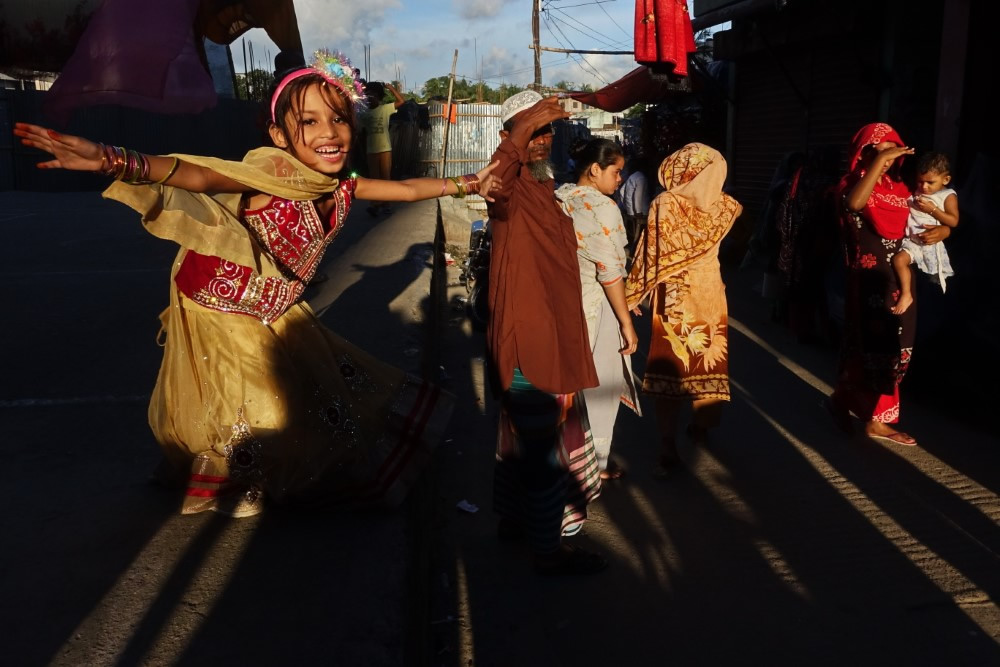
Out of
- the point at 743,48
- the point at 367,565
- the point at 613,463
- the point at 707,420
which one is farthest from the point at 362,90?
the point at 743,48

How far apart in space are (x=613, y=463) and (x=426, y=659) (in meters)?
1.89

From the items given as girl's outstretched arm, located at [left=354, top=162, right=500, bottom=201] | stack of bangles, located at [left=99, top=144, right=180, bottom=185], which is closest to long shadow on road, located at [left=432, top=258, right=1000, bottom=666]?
girl's outstretched arm, located at [left=354, top=162, right=500, bottom=201]

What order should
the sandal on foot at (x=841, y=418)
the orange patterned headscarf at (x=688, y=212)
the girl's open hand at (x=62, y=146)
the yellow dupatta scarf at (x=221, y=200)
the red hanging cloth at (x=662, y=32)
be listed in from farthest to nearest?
the red hanging cloth at (x=662, y=32) → the sandal on foot at (x=841, y=418) → the orange patterned headscarf at (x=688, y=212) → the yellow dupatta scarf at (x=221, y=200) → the girl's open hand at (x=62, y=146)

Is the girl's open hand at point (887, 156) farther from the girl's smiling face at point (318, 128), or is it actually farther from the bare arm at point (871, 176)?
the girl's smiling face at point (318, 128)

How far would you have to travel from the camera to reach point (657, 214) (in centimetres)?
442

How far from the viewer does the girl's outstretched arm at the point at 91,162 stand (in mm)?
2217

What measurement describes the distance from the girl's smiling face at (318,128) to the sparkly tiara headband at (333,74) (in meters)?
0.03

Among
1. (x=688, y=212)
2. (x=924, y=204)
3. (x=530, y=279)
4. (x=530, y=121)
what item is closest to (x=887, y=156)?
(x=924, y=204)

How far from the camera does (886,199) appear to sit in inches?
186

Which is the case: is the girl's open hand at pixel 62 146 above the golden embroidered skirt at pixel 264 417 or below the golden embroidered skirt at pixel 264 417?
A: above

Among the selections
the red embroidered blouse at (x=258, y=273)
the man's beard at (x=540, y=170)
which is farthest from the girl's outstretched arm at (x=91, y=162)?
the man's beard at (x=540, y=170)

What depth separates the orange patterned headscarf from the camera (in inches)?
171

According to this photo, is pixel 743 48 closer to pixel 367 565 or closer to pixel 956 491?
pixel 956 491

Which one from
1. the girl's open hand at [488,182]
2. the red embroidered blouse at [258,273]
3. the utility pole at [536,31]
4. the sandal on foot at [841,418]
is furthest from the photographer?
the utility pole at [536,31]
